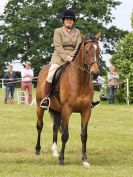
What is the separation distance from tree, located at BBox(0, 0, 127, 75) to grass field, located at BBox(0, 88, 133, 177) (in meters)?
52.3

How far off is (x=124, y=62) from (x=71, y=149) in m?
19.5

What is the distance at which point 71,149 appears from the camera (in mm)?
13859

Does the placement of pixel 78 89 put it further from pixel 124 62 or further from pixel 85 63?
pixel 124 62

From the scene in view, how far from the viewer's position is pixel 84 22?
242 ft

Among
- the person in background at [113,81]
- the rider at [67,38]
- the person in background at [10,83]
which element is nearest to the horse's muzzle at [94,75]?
the rider at [67,38]

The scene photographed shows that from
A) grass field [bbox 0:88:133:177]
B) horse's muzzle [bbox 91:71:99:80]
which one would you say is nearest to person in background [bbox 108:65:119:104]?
grass field [bbox 0:88:133:177]

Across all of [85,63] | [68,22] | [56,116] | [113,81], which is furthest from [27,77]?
[85,63]

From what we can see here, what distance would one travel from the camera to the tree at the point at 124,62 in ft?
106

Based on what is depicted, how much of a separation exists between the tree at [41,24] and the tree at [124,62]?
1563 inches

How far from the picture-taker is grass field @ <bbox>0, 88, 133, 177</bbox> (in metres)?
10.3

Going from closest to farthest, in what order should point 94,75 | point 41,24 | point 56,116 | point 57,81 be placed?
point 94,75 → point 57,81 → point 56,116 → point 41,24

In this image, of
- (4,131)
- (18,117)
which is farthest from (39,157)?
(18,117)

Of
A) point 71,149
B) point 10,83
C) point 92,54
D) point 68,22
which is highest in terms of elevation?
point 68,22

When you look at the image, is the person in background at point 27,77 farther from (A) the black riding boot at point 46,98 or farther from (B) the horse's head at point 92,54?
(B) the horse's head at point 92,54
